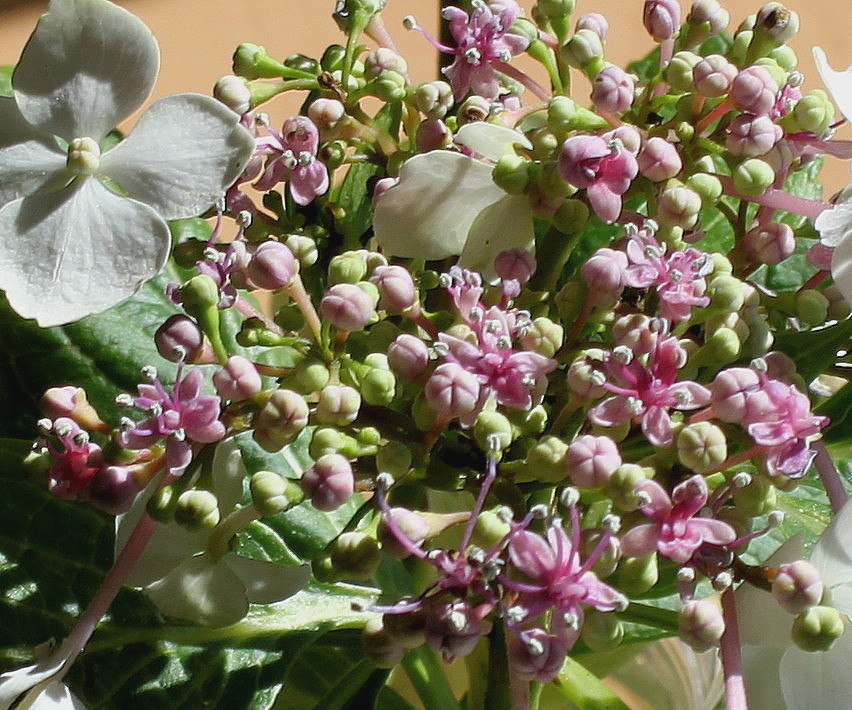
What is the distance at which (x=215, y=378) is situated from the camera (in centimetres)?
31

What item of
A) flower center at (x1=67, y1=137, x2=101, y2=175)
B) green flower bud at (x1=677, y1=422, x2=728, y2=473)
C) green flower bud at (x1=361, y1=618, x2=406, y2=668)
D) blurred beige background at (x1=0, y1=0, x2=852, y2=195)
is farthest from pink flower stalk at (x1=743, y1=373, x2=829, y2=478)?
blurred beige background at (x1=0, y1=0, x2=852, y2=195)

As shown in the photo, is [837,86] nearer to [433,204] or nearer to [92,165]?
[433,204]

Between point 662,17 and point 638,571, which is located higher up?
point 662,17

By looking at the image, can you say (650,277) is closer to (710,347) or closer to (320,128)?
(710,347)

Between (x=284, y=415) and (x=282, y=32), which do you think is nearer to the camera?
(x=284, y=415)

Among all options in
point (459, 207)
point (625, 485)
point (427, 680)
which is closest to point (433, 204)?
point (459, 207)

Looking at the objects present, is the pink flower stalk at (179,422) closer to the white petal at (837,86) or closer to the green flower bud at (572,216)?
the green flower bud at (572,216)

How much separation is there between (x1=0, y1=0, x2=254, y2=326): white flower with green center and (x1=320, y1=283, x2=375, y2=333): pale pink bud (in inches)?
2.3

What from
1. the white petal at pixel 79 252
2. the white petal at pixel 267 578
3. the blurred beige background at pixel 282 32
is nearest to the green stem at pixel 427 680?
the white petal at pixel 267 578

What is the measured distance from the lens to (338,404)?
0.30 metres

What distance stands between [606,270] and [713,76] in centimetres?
7

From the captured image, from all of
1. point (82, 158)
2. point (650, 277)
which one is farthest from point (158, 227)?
point (650, 277)

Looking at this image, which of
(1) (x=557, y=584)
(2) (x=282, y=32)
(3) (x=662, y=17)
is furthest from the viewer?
(2) (x=282, y=32)

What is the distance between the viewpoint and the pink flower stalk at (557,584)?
0.28 metres
